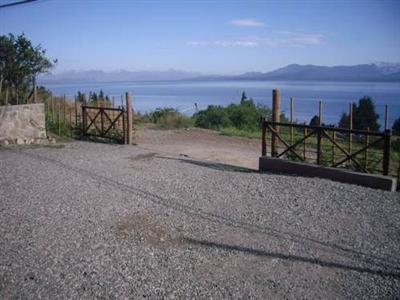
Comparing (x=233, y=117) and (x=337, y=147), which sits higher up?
(x=233, y=117)

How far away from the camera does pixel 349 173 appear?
353 inches

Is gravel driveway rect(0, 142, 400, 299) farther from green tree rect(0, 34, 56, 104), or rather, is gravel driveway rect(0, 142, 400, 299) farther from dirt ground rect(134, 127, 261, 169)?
green tree rect(0, 34, 56, 104)

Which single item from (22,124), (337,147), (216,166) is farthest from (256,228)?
(22,124)

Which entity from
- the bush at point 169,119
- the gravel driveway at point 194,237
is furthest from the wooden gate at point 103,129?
the bush at point 169,119

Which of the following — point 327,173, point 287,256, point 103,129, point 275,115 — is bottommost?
point 287,256

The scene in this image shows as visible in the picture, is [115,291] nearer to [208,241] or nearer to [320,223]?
[208,241]

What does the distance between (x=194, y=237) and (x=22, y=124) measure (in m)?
11.2

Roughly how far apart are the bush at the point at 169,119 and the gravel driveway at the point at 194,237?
46.0 feet

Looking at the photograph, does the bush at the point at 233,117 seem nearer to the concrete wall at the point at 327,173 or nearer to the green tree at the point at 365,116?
the green tree at the point at 365,116

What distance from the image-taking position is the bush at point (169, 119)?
23.9 metres

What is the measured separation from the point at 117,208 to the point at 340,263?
4.06 m

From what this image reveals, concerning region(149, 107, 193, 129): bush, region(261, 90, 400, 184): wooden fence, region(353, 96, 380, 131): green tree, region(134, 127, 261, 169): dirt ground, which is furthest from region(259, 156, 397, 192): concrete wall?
region(353, 96, 380, 131): green tree

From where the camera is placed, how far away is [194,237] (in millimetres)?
5789

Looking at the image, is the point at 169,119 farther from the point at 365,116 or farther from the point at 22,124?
the point at 365,116
